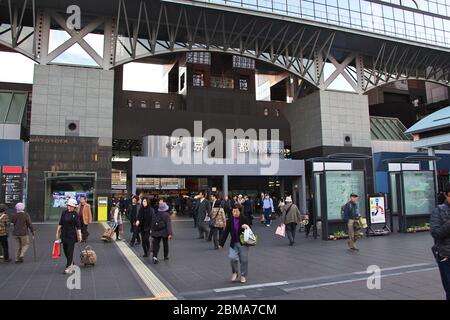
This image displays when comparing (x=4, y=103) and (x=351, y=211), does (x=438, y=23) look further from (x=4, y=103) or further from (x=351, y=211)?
(x=4, y=103)

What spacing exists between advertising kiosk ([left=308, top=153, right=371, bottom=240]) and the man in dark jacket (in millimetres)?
9598

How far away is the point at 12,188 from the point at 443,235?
2466 cm

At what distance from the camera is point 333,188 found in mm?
15094

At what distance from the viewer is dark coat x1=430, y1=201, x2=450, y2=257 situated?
14.8 ft

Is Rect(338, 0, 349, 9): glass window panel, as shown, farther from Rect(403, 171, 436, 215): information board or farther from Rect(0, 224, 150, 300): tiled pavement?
Rect(0, 224, 150, 300): tiled pavement

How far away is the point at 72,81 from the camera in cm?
2739

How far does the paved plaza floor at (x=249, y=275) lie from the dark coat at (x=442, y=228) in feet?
5.60

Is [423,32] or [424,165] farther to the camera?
[423,32]

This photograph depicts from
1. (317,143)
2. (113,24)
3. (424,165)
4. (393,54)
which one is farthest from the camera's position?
(393,54)

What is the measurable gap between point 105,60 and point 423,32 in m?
28.4

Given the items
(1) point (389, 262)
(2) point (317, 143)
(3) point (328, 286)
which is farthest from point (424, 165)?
(3) point (328, 286)

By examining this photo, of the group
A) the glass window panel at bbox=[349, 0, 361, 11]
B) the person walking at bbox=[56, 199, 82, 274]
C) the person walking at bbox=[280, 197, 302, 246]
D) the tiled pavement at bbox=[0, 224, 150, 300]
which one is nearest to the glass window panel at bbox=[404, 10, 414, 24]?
the glass window panel at bbox=[349, 0, 361, 11]

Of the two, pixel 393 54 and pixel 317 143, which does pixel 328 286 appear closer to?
pixel 317 143

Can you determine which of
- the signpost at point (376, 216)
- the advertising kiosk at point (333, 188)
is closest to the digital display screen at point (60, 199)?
the advertising kiosk at point (333, 188)
